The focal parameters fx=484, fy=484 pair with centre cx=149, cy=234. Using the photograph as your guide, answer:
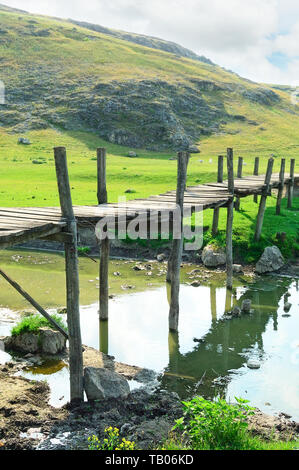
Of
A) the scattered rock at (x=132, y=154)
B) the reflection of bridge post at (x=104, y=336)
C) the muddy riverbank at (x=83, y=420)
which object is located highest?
the scattered rock at (x=132, y=154)

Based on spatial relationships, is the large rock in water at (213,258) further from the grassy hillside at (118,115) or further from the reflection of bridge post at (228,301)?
the grassy hillside at (118,115)

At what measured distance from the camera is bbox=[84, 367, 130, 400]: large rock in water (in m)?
9.01

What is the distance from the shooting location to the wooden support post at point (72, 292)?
894 centimetres

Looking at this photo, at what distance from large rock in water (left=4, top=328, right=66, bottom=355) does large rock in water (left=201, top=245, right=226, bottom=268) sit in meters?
9.57

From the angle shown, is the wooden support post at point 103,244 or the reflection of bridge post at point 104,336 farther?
the wooden support post at point 103,244

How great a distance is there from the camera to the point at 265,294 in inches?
661

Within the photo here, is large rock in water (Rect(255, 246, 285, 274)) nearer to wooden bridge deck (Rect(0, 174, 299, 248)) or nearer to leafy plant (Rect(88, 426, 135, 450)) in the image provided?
wooden bridge deck (Rect(0, 174, 299, 248))

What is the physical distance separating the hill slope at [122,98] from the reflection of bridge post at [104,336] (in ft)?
161

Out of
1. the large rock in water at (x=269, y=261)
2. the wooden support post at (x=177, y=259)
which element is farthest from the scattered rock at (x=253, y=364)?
the large rock in water at (x=269, y=261)

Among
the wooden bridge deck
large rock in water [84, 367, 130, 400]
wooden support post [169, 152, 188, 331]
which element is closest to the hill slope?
the wooden bridge deck
